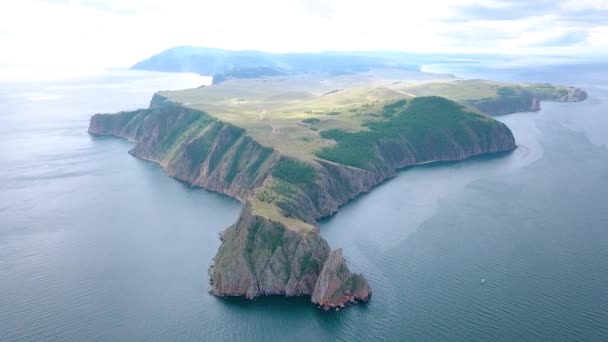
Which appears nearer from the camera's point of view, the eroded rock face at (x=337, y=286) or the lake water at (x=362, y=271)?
the lake water at (x=362, y=271)

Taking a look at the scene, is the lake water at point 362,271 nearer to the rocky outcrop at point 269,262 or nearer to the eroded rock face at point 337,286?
the eroded rock face at point 337,286

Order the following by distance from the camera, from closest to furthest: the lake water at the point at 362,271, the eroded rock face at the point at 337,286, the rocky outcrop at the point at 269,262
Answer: the lake water at the point at 362,271
the eroded rock face at the point at 337,286
the rocky outcrop at the point at 269,262

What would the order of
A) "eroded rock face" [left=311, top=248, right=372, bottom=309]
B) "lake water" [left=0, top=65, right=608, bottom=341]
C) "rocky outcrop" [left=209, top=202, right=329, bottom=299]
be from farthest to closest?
"rocky outcrop" [left=209, top=202, right=329, bottom=299] < "eroded rock face" [left=311, top=248, right=372, bottom=309] < "lake water" [left=0, top=65, right=608, bottom=341]

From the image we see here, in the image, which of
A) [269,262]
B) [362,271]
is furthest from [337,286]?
[269,262]

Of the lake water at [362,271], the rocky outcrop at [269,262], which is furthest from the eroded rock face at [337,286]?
the rocky outcrop at [269,262]

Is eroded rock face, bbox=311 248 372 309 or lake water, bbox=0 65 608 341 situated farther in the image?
eroded rock face, bbox=311 248 372 309

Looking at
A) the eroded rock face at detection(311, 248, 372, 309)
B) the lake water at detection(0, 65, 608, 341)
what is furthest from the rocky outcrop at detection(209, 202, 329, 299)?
the eroded rock face at detection(311, 248, 372, 309)

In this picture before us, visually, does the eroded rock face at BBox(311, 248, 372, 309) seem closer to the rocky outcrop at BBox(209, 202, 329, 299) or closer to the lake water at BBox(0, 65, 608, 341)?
the lake water at BBox(0, 65, 608, 341)

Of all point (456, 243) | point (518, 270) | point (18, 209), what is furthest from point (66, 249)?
point (518, 270)
